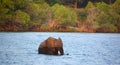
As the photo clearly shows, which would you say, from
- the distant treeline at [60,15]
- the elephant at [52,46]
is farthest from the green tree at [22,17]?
the elephant at [52,46]

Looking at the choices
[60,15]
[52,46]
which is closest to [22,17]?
[60,15]

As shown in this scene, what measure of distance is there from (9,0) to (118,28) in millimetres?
22094

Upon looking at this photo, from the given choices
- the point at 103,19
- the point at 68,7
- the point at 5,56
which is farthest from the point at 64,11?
the point at 5,56

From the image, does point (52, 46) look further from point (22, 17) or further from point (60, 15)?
point (60, 15)

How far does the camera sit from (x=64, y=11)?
3890 inches

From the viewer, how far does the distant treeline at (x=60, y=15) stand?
3642 inches

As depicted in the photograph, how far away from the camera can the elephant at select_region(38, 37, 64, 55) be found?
43.5m

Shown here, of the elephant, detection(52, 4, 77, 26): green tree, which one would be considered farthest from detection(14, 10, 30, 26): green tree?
the elephant

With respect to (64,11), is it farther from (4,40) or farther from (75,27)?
(4,40)

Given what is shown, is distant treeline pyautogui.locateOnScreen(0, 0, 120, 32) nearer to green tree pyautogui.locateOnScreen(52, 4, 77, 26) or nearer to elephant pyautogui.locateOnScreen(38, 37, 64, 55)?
green tree pyautogui.locateOnScreen(52, 4, 77, 26)

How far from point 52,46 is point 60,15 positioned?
54.2 meters

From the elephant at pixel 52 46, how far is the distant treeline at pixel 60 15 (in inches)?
1824

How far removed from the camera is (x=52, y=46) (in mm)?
43469

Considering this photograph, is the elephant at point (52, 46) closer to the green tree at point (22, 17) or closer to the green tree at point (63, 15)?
the green tree at point (22, 17)
